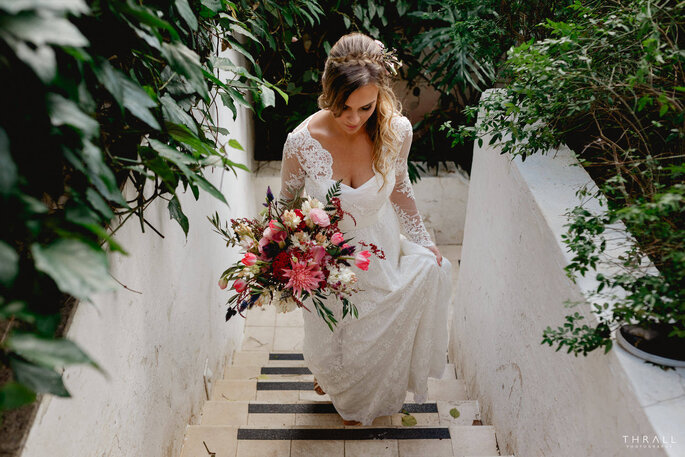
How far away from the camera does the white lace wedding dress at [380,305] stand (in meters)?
2.60

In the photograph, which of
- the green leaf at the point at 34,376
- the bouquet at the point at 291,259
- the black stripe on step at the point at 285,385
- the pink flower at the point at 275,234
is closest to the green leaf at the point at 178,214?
the bouquet at the point at 291,259

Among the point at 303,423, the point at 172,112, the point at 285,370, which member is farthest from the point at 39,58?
the point at 285,370

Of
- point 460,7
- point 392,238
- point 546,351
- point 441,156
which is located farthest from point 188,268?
point 441,156

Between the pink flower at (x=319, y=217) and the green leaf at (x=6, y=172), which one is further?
the pink flower at (x=319, y=217)

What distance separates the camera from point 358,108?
7.89 ft

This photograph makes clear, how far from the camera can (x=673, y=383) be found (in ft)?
4.85

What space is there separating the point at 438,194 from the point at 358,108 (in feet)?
9.90

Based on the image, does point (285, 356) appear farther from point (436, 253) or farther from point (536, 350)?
point (536, 350)

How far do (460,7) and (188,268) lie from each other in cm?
213

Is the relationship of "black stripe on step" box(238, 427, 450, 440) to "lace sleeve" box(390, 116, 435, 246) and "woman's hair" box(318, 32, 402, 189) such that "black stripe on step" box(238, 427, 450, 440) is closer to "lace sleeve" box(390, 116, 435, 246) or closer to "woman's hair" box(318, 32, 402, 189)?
"lace sleeve" box(390, 116, 435, 246)

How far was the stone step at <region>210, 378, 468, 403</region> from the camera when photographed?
125 inches

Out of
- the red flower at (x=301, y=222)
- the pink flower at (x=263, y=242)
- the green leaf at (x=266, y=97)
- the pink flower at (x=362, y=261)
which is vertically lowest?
the pink flower at (x=362, y=261)

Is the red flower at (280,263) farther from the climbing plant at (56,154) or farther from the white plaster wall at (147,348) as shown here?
the climbing plant at (56,154)

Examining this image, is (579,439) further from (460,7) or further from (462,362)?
(460,7)
